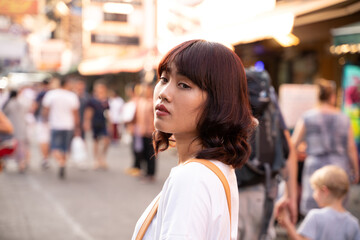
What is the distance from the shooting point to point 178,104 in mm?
1474

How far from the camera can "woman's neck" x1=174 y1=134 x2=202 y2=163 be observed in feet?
5.06

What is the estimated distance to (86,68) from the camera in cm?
2408

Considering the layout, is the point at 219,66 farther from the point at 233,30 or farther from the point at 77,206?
the point at 233,30

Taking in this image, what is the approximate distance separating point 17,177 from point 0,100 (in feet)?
5.41

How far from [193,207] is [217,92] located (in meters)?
0.37

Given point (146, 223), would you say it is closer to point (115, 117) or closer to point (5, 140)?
point (5, 140)

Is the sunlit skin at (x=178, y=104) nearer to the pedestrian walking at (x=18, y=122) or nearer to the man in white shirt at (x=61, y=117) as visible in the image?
the man in white shirt at (x=61, y=117)

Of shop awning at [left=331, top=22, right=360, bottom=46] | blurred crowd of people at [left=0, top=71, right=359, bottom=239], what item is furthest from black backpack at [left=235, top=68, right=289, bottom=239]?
shop awning at [left=331, top=22, right=360, bottom=46]

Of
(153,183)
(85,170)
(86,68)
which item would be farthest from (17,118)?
(86,68)

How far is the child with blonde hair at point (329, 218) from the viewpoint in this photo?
3.15 meters

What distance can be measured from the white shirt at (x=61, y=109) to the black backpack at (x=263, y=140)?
7225 millimetres

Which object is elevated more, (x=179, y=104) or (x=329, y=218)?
(x=179, y=104)

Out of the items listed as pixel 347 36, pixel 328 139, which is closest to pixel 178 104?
pixel 328 139

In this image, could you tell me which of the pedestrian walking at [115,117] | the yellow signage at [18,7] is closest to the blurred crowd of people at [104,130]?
the yellow signage at [18,7]
